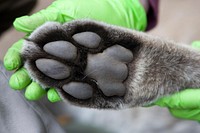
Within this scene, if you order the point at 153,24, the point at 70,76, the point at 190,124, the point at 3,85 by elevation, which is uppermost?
the point at 70,76

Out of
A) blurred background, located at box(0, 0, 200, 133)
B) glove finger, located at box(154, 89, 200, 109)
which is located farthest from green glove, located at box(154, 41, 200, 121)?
blurred background, located at box(0, 0, 200, 133)

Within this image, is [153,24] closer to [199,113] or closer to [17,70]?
[199,113]

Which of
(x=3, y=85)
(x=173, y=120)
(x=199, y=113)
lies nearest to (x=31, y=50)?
(x=3, y=85)

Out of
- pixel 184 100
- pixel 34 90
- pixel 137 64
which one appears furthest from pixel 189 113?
pixel 34 90

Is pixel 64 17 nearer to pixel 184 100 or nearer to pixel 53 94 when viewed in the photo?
pixel 53 94

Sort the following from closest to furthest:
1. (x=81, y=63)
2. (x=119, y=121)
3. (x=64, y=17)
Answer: (x=81, y=63) < (x=64, y=17) < (x=119, y=121)

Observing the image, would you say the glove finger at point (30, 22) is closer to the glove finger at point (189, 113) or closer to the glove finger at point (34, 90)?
the glove finger at point (34, 90)

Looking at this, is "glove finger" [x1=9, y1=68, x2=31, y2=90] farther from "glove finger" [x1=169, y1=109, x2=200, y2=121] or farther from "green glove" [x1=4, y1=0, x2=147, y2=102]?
"glove finger" [x1=169, y1=109, x2=200, y2=121]
